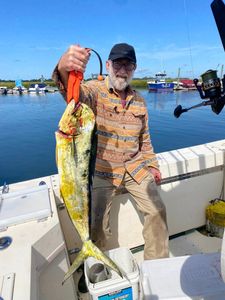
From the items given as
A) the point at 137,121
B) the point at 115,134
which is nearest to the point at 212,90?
the point at 137,121

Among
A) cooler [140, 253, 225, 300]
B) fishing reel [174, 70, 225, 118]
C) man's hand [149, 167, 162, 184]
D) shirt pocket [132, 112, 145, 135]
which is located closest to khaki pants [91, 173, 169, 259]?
man's hand [149, 167, 162, 184]

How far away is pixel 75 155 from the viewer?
151cm

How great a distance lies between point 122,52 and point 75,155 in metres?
1.33

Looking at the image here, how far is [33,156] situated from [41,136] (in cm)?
347

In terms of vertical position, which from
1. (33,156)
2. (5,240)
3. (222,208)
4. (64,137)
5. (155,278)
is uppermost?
(64,137)

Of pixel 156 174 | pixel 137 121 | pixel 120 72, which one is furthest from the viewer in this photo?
pixel 156 174

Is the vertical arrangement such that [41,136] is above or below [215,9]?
below

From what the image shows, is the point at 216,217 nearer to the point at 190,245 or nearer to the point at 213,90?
the point at 190,245

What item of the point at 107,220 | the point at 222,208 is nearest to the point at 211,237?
the point at 222,208

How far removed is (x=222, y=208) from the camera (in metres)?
3.19

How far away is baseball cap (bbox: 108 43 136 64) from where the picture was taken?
2.41 meters

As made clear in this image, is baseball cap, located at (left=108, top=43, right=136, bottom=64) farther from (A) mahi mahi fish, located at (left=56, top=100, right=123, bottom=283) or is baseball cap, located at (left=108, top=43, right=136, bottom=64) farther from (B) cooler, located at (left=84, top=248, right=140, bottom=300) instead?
(B) cooler, located at (left=84, top=248, right=140, bottom=300)

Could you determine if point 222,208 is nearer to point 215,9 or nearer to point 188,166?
point 188,166

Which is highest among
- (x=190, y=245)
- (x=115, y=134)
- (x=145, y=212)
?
(x=115, y=134)
